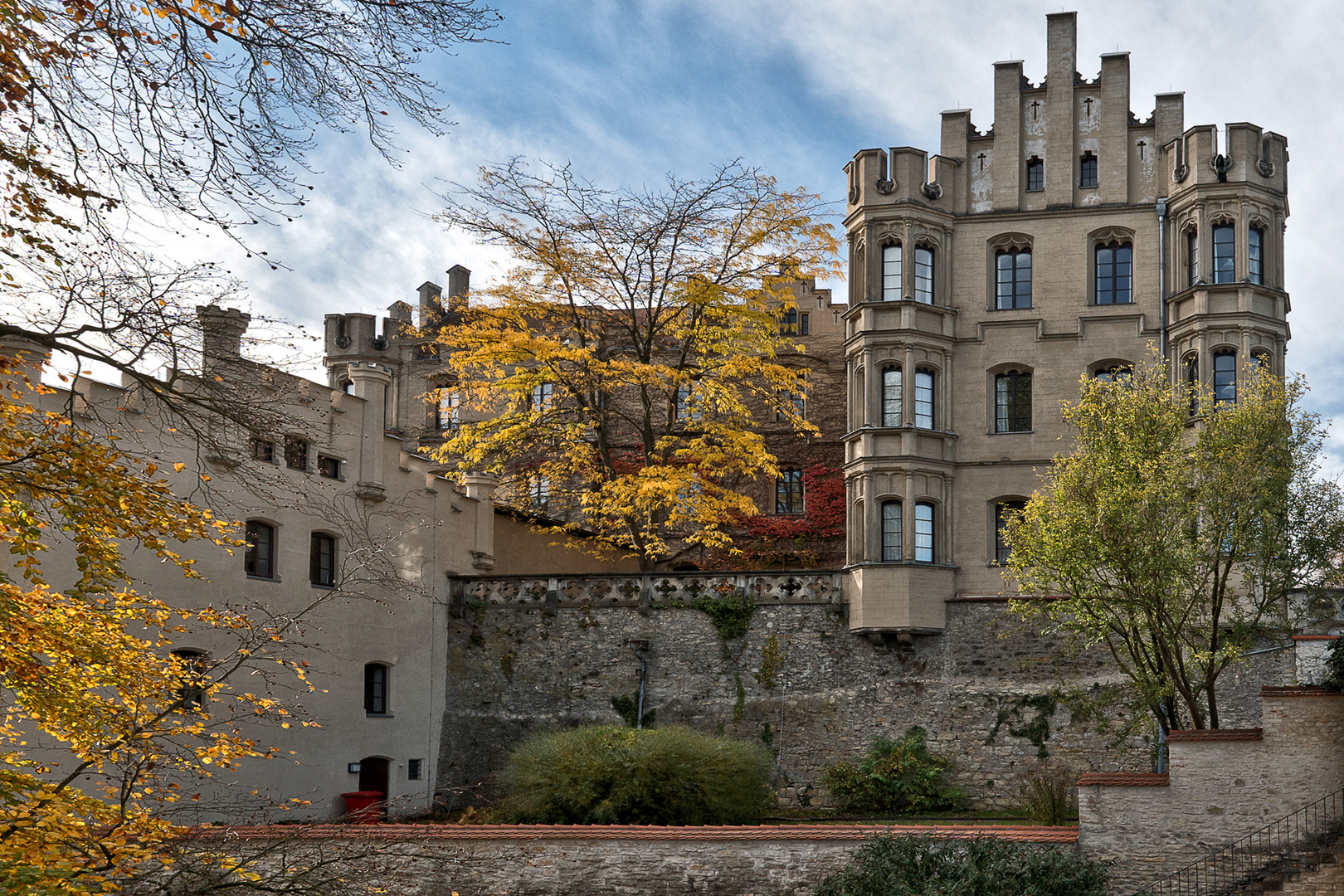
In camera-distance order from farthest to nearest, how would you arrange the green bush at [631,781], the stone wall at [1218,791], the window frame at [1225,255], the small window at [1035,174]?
1. the small window at [1035,174]
2. the window frame at [1225,255]
3. the green bush at [631,781]
4. the stone wall at [1218,791]

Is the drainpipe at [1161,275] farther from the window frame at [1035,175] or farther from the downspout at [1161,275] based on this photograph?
the window frame at [1035,175]

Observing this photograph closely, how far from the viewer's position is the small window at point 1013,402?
29547 mm

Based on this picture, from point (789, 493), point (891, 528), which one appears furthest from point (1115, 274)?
point (789, 493)

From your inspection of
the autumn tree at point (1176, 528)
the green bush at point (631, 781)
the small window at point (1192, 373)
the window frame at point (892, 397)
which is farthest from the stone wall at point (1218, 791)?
the window frame at point (892, 397)

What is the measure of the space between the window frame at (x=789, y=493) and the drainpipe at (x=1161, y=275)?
40.2 ft

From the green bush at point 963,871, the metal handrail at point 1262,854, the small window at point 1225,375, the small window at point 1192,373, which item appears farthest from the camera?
the small window at point 1192,373

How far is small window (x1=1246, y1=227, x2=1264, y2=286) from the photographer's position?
2783 centimetres

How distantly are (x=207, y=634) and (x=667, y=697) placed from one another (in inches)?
377

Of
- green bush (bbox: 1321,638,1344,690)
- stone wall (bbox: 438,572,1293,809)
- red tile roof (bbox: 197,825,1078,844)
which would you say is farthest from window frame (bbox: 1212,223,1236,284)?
red tile roof (bbox: 197,825,1078,844)

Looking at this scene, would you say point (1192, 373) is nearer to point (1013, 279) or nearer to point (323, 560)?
point (1013, 279)

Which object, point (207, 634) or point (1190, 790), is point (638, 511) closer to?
point (207, 634)

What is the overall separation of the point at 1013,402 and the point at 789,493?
10206 millimetres

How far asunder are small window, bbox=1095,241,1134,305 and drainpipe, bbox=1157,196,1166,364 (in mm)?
611

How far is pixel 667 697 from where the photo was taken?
27859 mm
